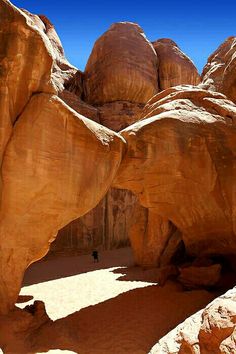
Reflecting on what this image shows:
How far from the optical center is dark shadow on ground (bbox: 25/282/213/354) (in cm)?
772

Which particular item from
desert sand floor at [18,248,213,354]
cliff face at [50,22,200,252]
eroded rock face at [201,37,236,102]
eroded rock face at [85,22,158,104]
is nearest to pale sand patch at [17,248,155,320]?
desert sand floor at [18,248,213,354]

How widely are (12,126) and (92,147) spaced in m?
1.82

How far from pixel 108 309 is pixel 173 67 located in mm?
20802

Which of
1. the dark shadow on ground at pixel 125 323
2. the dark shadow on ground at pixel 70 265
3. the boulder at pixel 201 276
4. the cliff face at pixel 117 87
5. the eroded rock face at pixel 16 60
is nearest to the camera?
the eroded rock face at pixel 16 60

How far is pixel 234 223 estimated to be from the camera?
32.5 feet

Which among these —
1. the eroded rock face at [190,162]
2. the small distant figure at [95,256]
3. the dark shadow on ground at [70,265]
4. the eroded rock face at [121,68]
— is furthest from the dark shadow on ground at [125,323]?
the eroded rock face at [121,68]

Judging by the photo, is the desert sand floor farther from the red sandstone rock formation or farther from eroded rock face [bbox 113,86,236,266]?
eroded rock face [bbox 113,86,236,266]

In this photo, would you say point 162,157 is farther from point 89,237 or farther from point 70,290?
point 89,237

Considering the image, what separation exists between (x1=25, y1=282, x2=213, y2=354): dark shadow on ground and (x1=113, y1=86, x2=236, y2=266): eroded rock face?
2.19m

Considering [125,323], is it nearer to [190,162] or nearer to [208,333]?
[190,162]

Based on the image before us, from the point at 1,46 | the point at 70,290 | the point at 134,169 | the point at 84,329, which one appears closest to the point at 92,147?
the point at 134,169

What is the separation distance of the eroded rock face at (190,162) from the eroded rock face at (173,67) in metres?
16.4

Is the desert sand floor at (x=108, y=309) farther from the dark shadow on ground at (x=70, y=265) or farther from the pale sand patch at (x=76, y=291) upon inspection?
the dark shadow on ground at (x=70, y=265)

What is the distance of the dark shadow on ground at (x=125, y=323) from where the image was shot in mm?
7719
